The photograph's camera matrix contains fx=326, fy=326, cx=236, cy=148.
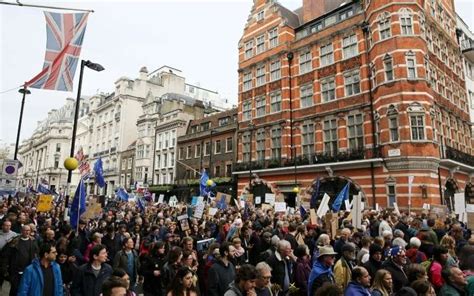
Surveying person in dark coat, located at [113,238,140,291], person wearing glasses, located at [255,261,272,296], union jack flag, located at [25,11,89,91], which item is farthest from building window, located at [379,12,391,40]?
person wearing glasses, located at [255,261,272,296]

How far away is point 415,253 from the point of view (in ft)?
20.9

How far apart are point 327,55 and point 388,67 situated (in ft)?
Result: 20.5

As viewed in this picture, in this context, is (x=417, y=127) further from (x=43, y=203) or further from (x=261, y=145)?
(x=43, y=203)

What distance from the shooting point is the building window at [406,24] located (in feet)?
77.2

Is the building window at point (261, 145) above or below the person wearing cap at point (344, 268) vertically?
above

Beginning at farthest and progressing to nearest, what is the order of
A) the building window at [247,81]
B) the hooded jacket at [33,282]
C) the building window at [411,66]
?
1. the building window at [247,81]
2. the building window at [411,66]
3. the hooded jacket at [33,282]

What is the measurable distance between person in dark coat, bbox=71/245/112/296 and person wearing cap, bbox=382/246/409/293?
14.8ft

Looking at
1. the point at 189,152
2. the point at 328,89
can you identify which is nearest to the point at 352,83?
the point at 328,89

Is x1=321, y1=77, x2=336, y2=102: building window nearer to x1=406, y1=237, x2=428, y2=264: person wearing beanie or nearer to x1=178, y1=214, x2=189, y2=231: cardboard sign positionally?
x1=178, y1=214, x2=189, y2=231: cardboard sign

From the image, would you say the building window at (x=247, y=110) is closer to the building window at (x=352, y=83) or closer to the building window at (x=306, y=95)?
the building window at (x=306, y=95)

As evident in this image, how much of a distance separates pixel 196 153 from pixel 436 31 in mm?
28475

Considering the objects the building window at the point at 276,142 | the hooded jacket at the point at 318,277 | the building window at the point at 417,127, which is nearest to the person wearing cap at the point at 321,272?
the hooded jacket at the point at 318,277

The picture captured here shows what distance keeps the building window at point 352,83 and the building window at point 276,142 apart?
7.29 m

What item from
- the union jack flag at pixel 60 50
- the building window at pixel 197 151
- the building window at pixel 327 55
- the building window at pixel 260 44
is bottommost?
the union jack flag at pixel 60 50
